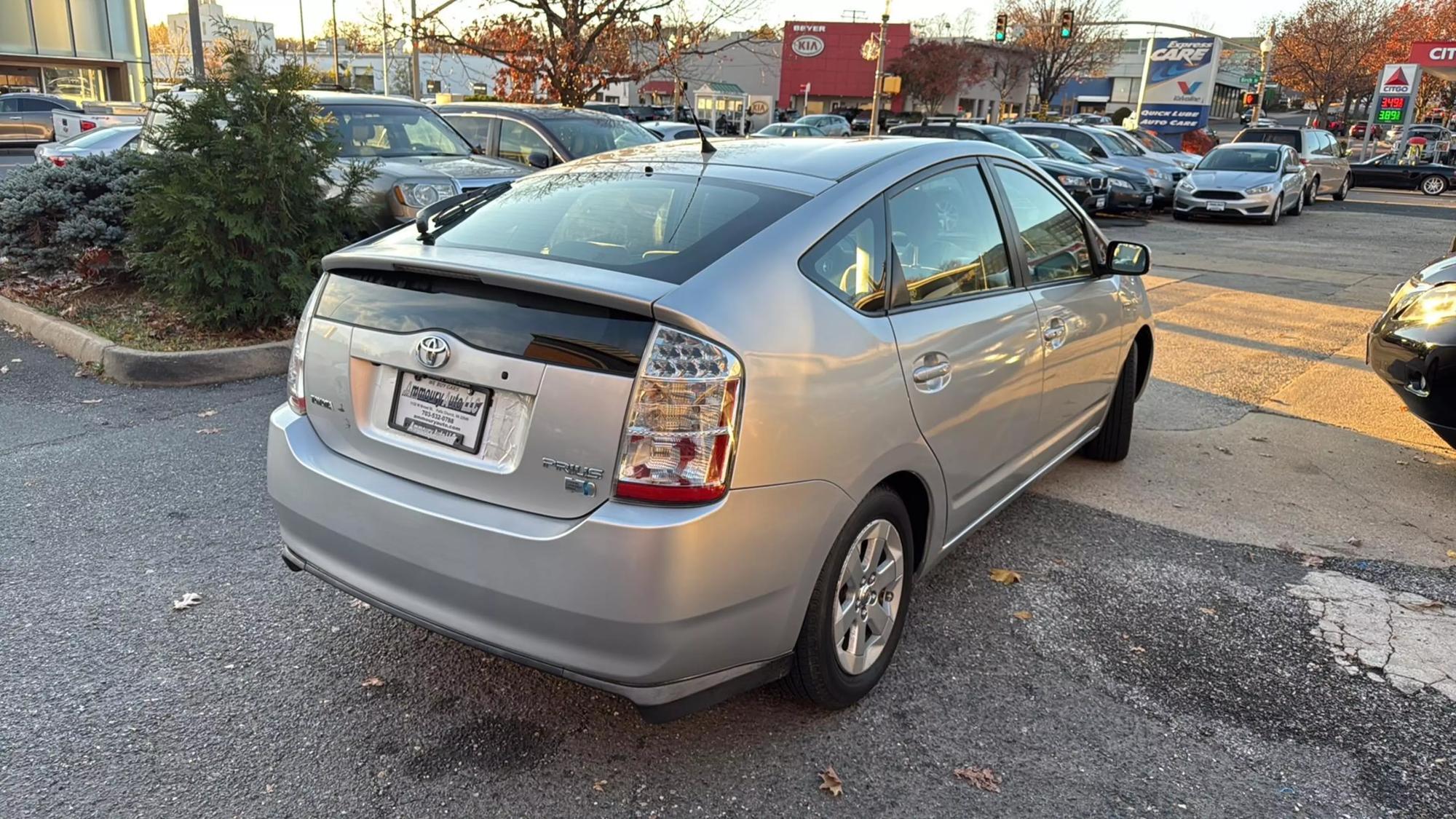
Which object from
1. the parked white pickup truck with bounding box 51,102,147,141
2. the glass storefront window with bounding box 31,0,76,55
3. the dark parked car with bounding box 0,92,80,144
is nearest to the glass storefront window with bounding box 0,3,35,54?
the glass storefront window with bounding box 31,0,76,55

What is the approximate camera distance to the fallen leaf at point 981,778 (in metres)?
2.70

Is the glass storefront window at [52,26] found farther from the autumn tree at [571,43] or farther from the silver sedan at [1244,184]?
the silver sedan at [1244,184]

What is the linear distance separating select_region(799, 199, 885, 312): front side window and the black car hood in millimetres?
3610

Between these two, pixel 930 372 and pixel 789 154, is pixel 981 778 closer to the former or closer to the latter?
pixel 930 372

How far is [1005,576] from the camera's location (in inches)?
156

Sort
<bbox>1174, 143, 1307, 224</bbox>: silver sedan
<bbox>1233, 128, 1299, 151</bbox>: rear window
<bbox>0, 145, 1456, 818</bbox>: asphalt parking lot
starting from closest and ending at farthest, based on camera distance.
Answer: <bbox>0, 145, 1456, 818</bbox>: asphalt parking lot
<bbox>1174, 143, 1307, 224</bbox>: silver sedan
<bbox>1233, 128, 1299, 151</bbox>: rear window

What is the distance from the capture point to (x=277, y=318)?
6.93 metres

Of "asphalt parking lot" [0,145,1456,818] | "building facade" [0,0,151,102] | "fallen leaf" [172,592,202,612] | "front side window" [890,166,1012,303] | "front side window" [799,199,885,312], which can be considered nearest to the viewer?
"asphalt parking lot" [0,145,1456,818]

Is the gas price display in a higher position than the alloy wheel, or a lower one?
higher

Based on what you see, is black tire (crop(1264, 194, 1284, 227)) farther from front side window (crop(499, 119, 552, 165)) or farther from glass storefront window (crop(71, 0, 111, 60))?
glass storefront window (crop(71, 0, 111, 60))

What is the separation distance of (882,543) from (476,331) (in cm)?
134

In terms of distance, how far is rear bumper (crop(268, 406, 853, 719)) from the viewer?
91.8 inches

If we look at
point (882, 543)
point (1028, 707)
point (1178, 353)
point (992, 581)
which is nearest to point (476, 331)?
point (882, 543)

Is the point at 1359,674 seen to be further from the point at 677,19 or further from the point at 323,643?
the point at 677,19
